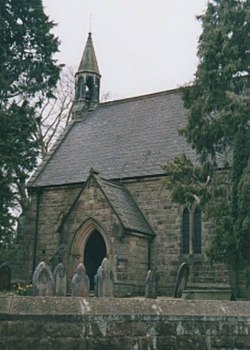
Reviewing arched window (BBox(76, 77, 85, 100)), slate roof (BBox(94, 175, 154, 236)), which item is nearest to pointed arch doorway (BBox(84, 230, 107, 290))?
slate roof (BBox(94, 175, 154, 236))

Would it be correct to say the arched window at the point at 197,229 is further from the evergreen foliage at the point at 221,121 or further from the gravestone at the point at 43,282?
the gravestone at the point at 43,282

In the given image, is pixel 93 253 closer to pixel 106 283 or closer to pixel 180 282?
pixel 180 282

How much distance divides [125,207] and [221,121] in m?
6.20

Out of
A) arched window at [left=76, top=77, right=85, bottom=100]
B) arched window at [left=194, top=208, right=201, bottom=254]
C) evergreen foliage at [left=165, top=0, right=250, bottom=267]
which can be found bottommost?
arched window at [left=194, top=208, right=201, bottom=254]

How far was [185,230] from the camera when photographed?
19219 millimetres

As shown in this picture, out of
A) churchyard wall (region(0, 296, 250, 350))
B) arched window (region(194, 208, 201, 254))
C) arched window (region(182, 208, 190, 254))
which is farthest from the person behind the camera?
arched window (region(182, 208, 190, 254))

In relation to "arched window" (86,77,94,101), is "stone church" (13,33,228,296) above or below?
below

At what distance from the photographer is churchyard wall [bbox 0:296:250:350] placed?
19.2 ft

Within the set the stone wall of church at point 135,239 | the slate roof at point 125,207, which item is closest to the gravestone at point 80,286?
the stone wall of church at point 135,239

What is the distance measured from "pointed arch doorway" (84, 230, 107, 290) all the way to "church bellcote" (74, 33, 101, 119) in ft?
29.7

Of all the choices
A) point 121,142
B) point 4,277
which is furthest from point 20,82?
point 4,277

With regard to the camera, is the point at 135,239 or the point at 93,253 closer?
the point at 135,239

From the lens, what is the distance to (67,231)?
19375 mm

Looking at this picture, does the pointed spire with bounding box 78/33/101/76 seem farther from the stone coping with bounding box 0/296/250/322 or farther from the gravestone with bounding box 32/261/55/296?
the stone coping with bounding box 0/296/250/322
